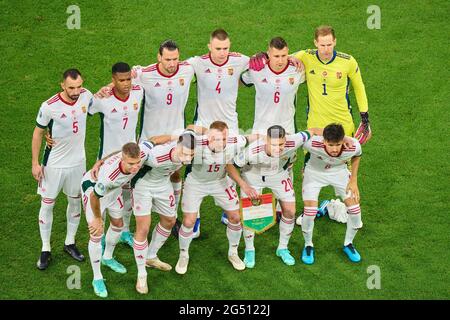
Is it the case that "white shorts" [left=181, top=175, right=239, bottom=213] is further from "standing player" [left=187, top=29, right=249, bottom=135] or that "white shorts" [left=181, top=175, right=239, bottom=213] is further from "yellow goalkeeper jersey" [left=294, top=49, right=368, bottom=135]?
"yellow goalkeeper jersey" [left=294, top=49, right=368, bottom=135]

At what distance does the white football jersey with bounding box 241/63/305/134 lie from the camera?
416 inches

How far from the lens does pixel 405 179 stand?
12016 millimetres

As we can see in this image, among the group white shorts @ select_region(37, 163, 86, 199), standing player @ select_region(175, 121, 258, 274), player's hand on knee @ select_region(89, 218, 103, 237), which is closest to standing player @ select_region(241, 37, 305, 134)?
standing player @ select_region(175, 121, 258, 274)

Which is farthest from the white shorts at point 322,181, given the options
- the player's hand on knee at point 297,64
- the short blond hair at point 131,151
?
the short blond hair at point 131,151

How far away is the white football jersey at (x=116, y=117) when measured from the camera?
33.0ft

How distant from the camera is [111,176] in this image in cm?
932

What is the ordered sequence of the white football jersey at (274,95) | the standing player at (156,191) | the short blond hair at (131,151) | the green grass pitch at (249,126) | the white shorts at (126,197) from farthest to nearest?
1. the white football jersey at (274,95)
2. the white shorts at (126,197)
3. the green grass pitch at (249,126)
4. the standing player at (156,191)
5. the short blond hair at (131,151)

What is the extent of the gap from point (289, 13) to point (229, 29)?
115cm

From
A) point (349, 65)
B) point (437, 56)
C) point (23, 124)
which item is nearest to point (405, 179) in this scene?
point (349, 65)

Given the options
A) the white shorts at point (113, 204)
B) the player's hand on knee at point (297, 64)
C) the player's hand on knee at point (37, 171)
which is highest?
the player's hand on knee at point (297, 64)

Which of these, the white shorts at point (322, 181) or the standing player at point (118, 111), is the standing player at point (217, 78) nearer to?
the standing player at point (118, 111)

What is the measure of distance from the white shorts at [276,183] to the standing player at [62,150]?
192cm

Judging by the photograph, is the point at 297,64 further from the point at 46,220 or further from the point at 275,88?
the point at 46,220

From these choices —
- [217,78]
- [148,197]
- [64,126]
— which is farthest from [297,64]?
[64,126]
